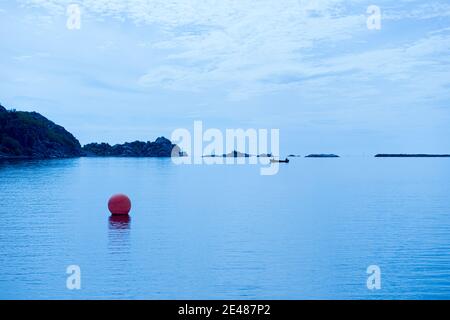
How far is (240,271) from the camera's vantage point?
20.7 m

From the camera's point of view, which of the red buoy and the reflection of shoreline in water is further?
the red buoy

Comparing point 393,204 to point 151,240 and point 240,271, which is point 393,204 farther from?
point 240,271

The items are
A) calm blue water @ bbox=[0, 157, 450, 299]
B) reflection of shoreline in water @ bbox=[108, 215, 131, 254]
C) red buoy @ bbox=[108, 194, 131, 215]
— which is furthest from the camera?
red buoy @ bbox=[108, 194, 131, 215]

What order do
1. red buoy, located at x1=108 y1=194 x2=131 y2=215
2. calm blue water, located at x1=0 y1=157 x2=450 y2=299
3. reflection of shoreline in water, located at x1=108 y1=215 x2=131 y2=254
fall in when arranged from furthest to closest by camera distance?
red buoy, located at x1=108 y1=194 x2=131 y2=215 → reflection of shoreline in water, located at x1=108 y1=215 x2=131 y2=254 → calm blue water, located at x1=0 y1=157 x2=450 y2=299

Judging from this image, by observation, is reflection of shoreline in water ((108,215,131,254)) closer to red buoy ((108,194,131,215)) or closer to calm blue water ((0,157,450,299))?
calm blue water ((0,157,450,299))

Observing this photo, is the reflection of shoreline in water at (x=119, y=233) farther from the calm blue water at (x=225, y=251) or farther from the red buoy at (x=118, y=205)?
the red buoy at (x=118, y=205)

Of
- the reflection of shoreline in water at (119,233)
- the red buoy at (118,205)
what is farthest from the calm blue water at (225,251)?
the red buoy at (118,205)

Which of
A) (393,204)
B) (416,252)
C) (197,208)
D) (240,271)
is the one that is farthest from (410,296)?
(393,204)

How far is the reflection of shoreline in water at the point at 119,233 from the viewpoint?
25603 millimetres

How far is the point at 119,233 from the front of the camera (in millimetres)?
30281

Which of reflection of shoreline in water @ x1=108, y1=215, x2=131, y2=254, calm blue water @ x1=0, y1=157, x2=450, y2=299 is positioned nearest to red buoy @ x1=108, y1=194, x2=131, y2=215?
reflection of shoreline in water @ x1=108, y1=215, x2=131, y2=254

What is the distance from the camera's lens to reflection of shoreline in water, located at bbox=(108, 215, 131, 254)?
25.6m
